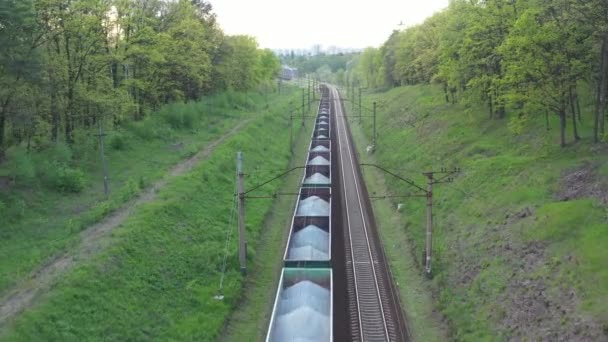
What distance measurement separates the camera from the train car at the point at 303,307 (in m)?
20.5

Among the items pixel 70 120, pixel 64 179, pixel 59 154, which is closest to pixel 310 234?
pixel 64 179

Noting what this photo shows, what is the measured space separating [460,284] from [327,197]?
55.8 feet

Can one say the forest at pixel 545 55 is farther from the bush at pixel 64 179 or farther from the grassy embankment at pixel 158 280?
the bush at pixel 64 179

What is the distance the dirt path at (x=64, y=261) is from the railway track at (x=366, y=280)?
12.5 m

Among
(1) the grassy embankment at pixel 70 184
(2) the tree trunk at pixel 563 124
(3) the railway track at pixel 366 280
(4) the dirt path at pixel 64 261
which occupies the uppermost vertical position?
(2) the tree trunk at pixel 563 124

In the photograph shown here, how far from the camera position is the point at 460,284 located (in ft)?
79.6

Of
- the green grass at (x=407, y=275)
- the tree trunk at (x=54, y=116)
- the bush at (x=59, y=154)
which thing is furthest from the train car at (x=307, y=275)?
the tree trunk at (x=54, y=116)

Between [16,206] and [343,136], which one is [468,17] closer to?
[343,136]

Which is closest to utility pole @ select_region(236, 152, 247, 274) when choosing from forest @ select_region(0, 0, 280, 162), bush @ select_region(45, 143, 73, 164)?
forest @ select_region(0, 0, 280, 162)

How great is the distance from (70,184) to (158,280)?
12.5m

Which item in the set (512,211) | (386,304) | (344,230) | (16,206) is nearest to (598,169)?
(512,211)

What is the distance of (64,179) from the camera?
32.3 metres

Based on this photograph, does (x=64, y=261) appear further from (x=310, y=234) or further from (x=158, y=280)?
(x=310, y=234)

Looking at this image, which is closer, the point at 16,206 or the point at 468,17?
the point at 16,206
